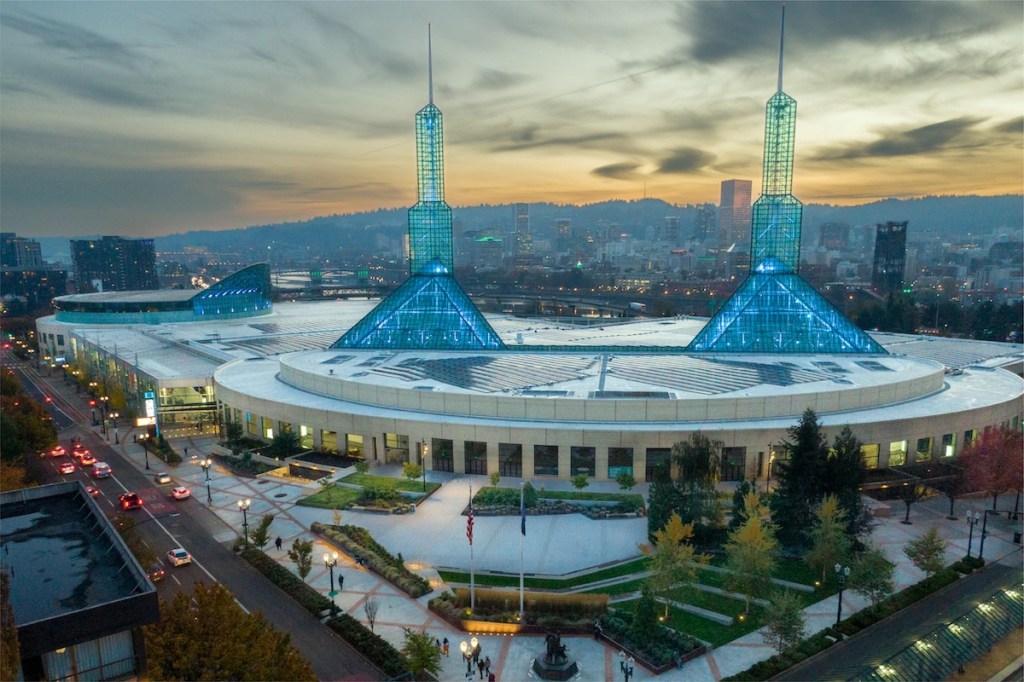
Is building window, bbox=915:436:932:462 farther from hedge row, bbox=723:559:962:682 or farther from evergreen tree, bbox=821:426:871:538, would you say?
hedge row, bbox=723:559:962:682

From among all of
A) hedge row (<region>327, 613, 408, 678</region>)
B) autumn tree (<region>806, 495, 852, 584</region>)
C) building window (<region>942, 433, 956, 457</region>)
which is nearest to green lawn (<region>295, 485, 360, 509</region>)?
hedge row (<region>327, 613, 408, 678</region>)

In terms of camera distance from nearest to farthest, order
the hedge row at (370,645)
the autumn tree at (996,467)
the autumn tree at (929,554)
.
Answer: the hedge row at (370,645) < the autumn tree at (929,554) < the autumn tree at (996,467)

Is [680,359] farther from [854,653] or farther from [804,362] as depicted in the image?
[854,653]

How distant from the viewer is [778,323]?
59.9 meters

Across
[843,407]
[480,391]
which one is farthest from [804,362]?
[480,391]

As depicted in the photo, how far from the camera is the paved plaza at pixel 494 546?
22.4 m

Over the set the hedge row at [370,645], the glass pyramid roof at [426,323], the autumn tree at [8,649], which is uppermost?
the glass pyramid roof at [426,323]

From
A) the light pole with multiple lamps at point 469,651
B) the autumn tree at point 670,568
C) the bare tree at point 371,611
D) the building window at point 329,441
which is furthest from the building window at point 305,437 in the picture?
the autumn tree at point 670,568

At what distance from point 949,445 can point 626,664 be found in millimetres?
34345

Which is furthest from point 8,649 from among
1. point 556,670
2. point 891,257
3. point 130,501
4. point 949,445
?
point 891,257

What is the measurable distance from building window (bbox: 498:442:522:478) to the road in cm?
1647

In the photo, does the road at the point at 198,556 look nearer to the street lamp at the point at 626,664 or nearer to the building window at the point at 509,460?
the street lamp at the point at 626,664

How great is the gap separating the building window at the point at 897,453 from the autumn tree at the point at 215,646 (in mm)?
38258

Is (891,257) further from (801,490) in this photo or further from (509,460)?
(801,490)
